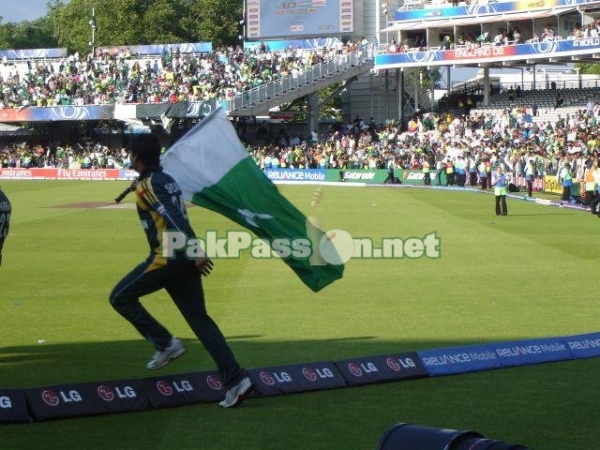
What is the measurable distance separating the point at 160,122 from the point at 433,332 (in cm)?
5790

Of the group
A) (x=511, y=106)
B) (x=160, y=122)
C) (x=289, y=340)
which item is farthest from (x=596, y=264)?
(x=160, y=122)

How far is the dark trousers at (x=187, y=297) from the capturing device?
7.94m

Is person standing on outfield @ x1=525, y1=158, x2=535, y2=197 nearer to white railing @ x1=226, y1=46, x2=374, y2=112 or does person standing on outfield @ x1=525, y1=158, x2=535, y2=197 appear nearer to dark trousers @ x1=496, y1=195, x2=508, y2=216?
dark trousers @ x1=496, y1=195, x2=508, y2=216

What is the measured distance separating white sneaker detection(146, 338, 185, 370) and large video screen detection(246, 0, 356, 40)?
62328 millimetres

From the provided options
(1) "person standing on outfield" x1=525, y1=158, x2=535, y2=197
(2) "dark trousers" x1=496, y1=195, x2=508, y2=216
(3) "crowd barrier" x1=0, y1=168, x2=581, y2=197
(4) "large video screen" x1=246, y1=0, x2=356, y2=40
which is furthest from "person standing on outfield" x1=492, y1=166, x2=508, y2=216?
(4) "large video screen" x1=246, y1=0, x2=356, y2=40

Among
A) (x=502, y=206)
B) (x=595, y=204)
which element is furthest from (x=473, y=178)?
(x=502, y=206)

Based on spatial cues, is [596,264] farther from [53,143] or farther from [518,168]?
[53,143]

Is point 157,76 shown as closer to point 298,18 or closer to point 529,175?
point 298,18

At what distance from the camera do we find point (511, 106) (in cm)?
5878

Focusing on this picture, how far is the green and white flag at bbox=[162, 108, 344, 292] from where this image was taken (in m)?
8.50

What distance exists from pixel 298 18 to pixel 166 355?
64.1 metres

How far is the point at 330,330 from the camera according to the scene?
11656mm
